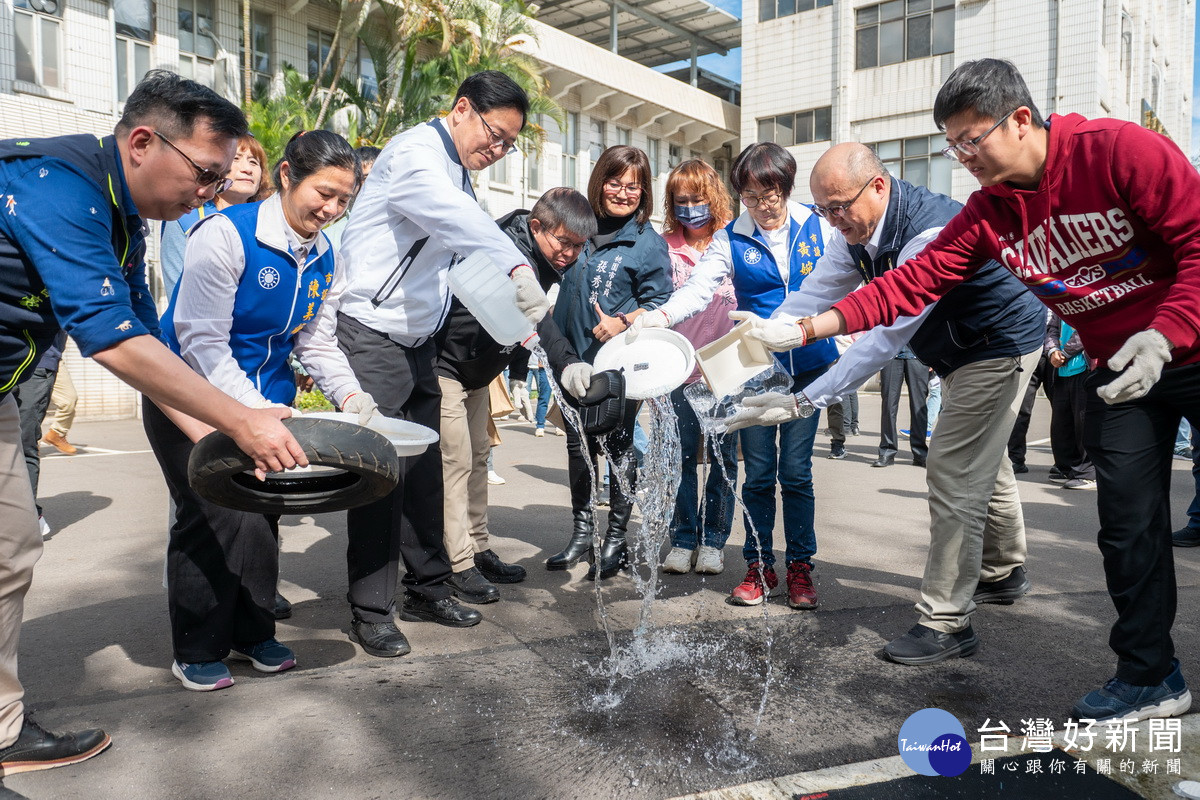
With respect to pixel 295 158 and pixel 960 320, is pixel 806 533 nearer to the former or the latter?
pixel 960 320

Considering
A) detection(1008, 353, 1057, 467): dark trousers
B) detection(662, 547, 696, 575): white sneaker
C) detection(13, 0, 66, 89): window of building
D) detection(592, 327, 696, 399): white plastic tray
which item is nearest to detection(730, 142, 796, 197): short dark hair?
detection(592, 327, 696, 399): white plastic tray

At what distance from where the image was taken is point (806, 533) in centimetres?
436

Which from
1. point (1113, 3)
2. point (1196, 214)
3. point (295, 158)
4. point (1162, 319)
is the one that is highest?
point (1113, 3)

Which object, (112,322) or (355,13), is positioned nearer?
(112,322)

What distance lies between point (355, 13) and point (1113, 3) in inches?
735

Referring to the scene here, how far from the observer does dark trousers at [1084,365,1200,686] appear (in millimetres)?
2877

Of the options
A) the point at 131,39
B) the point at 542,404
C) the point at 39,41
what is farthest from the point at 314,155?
the point at 131,39

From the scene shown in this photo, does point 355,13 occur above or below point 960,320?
above

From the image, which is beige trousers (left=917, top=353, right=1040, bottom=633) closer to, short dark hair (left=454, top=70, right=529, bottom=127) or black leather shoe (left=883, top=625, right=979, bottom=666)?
black leather shoe (left=883, top=625, right=979, bottom=666)

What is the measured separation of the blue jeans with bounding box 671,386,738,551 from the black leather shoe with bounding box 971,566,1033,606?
1.30 meters

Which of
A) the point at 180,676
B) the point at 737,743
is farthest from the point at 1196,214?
the point at 180,676

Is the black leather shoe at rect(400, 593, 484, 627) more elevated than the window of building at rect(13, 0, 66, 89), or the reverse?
the window of building at rect(13, 0, 66, 89)

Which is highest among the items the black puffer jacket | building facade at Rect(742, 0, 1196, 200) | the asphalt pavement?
building facade at Rect(742, 0, 1196, 200)

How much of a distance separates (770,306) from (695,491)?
107cm
